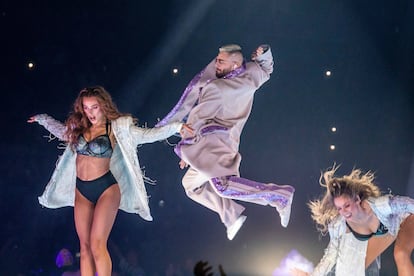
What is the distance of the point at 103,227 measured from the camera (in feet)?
14.5

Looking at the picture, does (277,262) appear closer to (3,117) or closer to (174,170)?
(174,170)

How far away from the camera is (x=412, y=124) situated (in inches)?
249

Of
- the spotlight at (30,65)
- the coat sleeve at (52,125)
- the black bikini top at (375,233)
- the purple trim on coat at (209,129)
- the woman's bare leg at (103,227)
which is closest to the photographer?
the woman's bare leg at (103,227)

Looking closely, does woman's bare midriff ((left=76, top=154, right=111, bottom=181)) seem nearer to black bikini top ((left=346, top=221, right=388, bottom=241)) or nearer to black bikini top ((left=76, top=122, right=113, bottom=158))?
black bikini top ((left=76, top=122, right=113, bottom=158))

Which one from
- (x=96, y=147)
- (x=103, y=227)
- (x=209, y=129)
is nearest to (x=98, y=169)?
(x=96, y=147)

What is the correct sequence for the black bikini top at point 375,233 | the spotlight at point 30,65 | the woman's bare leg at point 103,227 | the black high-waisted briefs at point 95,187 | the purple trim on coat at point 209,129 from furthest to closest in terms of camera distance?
the spotlight at point 30,65 < the purple trim on coat at point 209,129 < the black bikini top at point 375,233 < the black high-waisted briefs at point 95,187 < the woman's bare leg at point 103,227

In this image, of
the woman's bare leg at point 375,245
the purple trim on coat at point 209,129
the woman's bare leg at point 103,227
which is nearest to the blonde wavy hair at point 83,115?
the woman's bare leg at point 103,227

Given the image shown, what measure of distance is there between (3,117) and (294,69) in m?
2.51

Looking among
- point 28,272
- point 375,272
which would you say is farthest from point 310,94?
point 28,272

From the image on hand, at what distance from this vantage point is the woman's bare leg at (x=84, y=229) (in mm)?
4398

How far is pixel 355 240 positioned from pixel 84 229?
1.87 m

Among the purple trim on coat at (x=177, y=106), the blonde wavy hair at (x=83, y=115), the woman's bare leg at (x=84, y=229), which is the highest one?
the purple trim on coat at (x=177, y=106)

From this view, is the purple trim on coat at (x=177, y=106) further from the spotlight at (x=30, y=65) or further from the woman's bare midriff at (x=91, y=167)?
the spotlight at (x=30, y=65)

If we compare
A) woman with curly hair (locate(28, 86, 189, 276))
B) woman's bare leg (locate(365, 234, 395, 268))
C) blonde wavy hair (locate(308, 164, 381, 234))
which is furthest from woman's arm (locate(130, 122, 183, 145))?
woman's bare leg (locate(365, 234, 395, 268))
